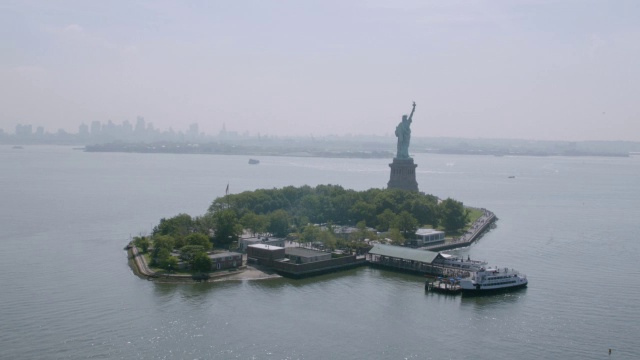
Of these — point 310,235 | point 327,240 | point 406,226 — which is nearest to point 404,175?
point 406,226

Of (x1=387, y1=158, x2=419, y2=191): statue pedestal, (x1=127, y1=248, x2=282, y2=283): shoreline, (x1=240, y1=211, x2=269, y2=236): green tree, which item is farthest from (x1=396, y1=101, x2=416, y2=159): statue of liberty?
(x1=127, y1=248, x2=282, y2=283): shoreline

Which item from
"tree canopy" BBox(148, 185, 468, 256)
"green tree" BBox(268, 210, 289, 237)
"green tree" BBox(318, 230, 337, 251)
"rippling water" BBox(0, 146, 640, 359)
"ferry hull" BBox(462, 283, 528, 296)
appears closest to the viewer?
"rippling water" BBox(0, 146, 640, 359)

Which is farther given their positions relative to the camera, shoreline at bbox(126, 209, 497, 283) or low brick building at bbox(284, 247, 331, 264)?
low brick building at bbox(284, 247, 331, 264)

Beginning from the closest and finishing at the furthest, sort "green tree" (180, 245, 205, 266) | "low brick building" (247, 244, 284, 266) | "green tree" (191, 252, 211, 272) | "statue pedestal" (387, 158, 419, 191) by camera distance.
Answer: "green tree" (191, 252, 211, 272), "green tree" (180, 245, 205, 266), "low brick building" (247, 244, 284, 266), "statue pedestal" (387, 158, 419, 191)

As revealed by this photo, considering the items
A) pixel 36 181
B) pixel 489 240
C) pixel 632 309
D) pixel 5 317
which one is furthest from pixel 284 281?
pixel 36 181

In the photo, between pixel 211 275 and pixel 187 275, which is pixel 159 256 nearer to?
pixel 187 275

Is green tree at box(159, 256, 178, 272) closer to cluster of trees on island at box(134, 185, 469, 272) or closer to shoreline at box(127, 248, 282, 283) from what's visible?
cluster of trees on island at box(134, 185, 469, 272)

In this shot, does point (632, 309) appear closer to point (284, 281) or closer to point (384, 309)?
point (384, 309)

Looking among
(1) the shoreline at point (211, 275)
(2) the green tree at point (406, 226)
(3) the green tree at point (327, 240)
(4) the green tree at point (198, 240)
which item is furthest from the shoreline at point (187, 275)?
(2) the green tree at point (406, 226)

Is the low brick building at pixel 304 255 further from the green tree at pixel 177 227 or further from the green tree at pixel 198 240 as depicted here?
the green tree at pixel 177 227
